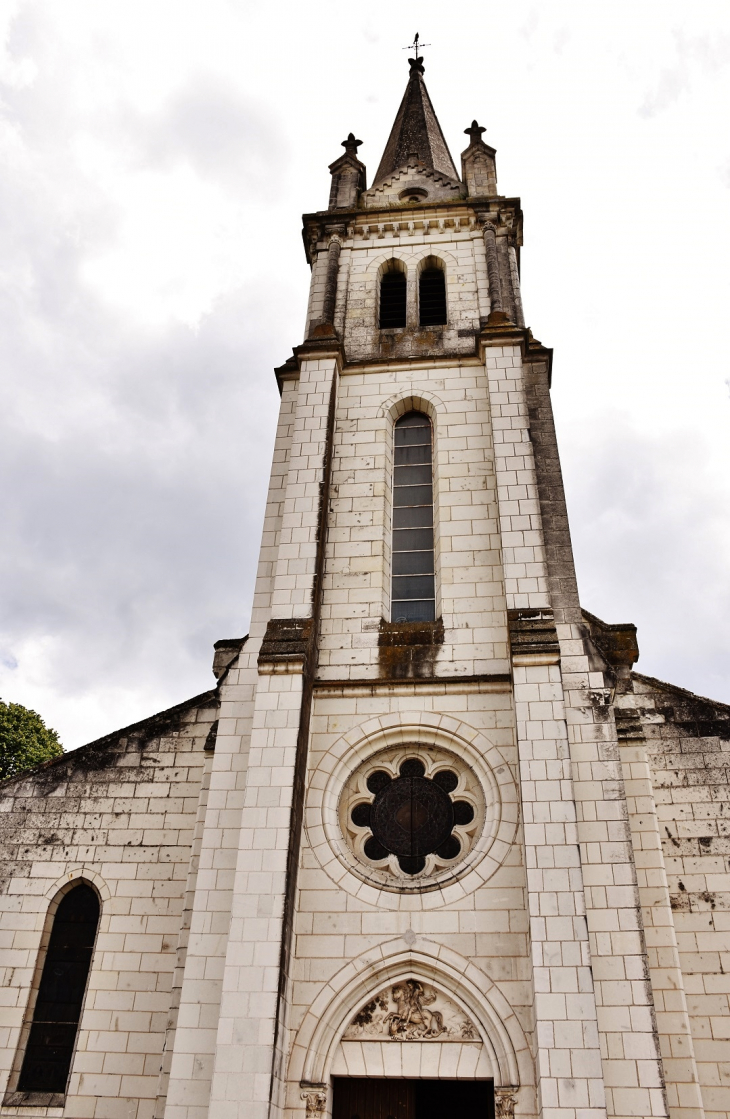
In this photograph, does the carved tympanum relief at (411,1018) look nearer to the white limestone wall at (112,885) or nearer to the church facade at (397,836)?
the church facade at (397,836)

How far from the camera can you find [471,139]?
20.3m

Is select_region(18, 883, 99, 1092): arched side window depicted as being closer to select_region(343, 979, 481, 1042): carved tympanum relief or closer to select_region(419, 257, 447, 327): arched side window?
select_region(343, 979, 481, 1042): carved tympanum relief

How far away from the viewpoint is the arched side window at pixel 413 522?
1344 cm

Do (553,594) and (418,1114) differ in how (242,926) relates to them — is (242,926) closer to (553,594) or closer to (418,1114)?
(418,1114)

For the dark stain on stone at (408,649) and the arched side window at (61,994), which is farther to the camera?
the dark stain on stone at (408,649)

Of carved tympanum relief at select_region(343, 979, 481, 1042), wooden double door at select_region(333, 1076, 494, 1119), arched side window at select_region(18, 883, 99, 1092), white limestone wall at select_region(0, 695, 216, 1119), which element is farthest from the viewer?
arched side window at select_region(18, 883, 99, 1092)

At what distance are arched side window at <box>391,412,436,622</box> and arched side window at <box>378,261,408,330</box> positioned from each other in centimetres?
249

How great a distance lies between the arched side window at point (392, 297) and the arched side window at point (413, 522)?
2.49 meters

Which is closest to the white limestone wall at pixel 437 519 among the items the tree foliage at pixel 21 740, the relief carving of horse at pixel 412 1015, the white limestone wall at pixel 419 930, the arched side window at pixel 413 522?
the arched side window at pixel 413 522

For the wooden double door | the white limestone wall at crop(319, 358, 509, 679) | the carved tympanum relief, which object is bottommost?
the wooden double door

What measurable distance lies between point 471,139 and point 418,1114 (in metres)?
18.7

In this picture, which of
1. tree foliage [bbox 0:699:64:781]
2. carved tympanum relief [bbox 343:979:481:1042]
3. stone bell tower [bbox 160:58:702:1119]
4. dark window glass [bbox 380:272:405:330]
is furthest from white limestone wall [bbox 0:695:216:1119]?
tree foliage [bbox 0:699:64:781]

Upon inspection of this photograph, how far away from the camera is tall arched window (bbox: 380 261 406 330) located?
1723 centimetres

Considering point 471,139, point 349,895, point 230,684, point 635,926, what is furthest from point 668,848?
point 471,139
